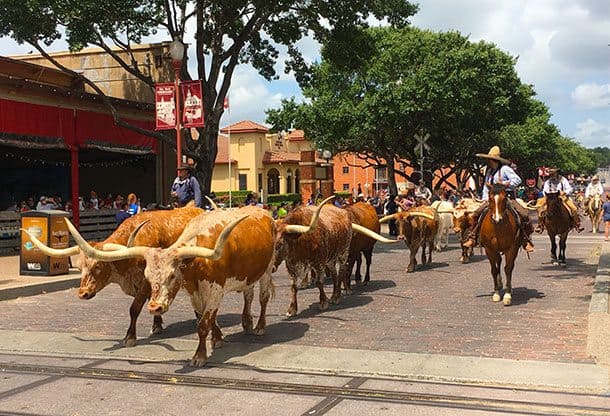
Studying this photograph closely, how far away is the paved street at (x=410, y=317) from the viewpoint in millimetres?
8172

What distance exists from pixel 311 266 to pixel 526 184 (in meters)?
65.1

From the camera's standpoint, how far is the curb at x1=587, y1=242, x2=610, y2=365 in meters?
7.41

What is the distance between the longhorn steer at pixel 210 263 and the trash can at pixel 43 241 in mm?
7390

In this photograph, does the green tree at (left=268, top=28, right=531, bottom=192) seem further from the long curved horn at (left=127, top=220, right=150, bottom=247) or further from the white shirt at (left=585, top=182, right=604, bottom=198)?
the long curved horn at (left=127, top=220, right=150, bottom=247)

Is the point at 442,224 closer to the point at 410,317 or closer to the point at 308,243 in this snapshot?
the point at 410,317

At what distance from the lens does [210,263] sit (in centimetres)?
749

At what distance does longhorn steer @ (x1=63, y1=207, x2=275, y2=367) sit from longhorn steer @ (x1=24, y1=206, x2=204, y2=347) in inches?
38.3

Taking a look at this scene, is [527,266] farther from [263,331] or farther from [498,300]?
[263,331]

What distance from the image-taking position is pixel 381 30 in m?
37.7

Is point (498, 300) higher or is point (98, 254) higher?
point (98, 254)

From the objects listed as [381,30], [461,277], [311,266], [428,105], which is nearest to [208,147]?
[461,277]

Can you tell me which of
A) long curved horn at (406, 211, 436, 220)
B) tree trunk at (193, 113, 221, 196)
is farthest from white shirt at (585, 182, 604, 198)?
tree trunk at (193, 113, 221, 196)

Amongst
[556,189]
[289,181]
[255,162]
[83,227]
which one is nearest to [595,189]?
[556,189]

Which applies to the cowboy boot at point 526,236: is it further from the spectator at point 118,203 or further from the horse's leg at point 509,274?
the spectator at point 118,203
